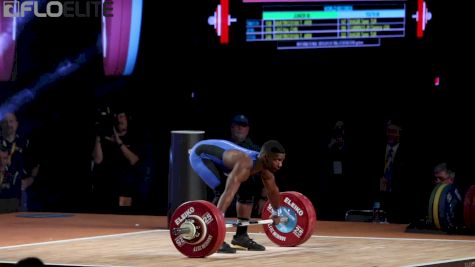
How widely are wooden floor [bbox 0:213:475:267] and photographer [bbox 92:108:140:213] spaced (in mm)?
933

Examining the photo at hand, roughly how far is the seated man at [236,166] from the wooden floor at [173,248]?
392mm

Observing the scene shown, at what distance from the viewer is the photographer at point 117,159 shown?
46.3 feet

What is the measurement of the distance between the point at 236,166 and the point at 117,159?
16.5 ft

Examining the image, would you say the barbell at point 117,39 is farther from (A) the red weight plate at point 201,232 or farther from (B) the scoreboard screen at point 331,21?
(A) the red weight plate at point 201,232

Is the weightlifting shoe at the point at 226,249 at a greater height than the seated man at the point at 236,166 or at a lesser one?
lesser

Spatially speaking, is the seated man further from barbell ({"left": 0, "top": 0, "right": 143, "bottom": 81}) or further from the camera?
the camera

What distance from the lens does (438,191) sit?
11500mm

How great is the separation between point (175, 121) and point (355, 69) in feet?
7.85

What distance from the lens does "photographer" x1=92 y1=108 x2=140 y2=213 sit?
1411 centimetres

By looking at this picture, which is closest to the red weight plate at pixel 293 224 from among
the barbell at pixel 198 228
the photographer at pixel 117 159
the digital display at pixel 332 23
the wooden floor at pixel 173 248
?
the wooden floor at pixel 173 248

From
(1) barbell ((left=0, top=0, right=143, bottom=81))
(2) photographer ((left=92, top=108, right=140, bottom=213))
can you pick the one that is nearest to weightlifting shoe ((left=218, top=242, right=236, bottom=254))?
(2) photographer ((left=92, top=108, right=140, bottom=213))

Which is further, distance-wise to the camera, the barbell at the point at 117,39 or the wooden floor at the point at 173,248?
the barbell at the point at 117,39

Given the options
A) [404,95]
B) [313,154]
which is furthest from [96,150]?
[404,95]

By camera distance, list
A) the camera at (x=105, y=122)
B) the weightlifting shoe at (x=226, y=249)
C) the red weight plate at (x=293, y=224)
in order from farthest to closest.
A: 1. the camera at (x=105, y=122)
2. the red weight plate at (x=293, y=224)
3. the weightlifting shoe at (x=226, y=249)
